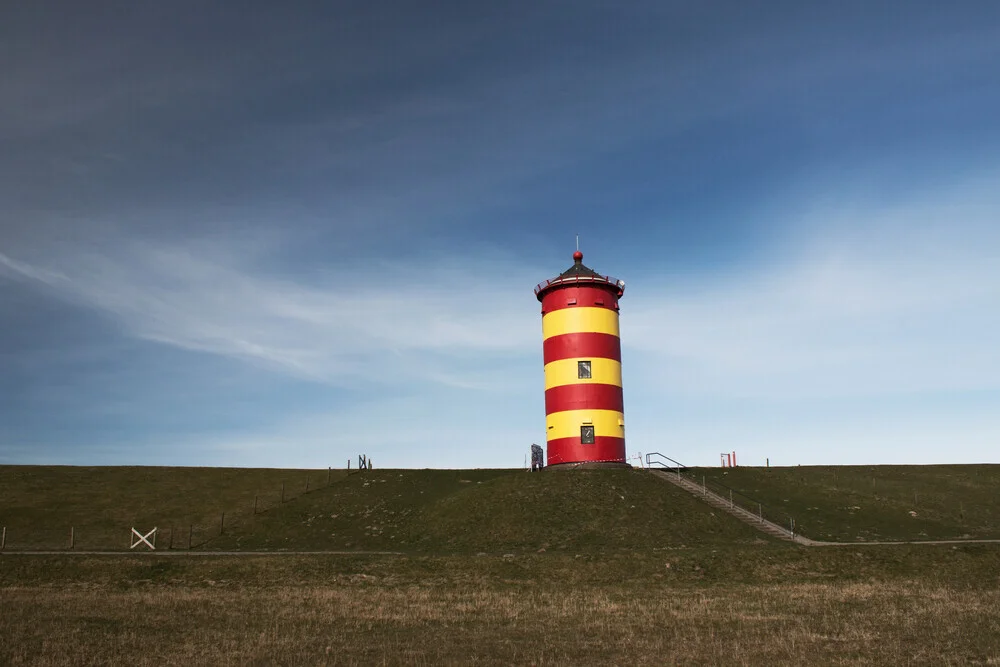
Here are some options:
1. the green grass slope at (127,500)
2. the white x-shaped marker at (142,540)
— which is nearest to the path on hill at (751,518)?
the green grass slope at (127,500)

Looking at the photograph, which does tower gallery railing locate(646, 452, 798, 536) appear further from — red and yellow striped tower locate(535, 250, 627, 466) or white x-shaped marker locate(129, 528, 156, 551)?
white x-shaped marker locate(129, 528, 156, 551)

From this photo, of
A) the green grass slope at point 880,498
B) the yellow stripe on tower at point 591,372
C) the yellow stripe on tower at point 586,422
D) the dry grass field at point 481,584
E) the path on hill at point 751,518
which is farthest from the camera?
the yellow stripe on tower at point 591,372

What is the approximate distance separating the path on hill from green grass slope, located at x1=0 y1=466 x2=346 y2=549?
79.6 ft

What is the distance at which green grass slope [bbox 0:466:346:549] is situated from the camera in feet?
140

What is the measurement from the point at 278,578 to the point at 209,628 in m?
9.73

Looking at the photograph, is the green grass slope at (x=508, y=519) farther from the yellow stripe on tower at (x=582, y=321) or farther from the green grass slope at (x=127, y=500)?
the yellow stripe on tower at (x=582, y=321)

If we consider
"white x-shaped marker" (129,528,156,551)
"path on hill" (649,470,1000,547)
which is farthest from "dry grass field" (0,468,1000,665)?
"white x-shaped marker" (129,528,156,551)

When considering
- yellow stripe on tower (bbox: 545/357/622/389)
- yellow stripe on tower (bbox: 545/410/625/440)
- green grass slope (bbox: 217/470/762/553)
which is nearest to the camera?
green grass slope (bbox: 217/470/762/553)

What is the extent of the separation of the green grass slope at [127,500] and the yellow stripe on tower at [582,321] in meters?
19.6

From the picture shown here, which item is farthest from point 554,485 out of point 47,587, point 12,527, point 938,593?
point 12,527

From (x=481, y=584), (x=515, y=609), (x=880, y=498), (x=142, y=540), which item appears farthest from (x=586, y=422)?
(x=142, y=540)

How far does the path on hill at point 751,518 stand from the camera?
35500mm

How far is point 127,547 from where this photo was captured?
1563 inches

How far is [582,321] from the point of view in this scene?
1959 inches
